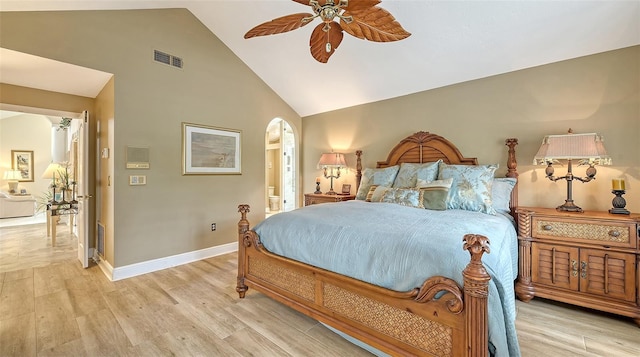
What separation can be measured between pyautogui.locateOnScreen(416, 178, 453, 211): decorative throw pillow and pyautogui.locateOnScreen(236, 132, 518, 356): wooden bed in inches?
46.0

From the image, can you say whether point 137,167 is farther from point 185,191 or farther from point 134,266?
point 134,266

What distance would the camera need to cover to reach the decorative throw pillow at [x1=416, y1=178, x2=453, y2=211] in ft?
8.93

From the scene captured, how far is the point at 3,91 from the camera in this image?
3.08 metres

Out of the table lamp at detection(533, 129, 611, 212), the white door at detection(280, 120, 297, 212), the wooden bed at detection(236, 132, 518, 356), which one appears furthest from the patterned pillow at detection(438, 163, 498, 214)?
the white door at detection(280, 120, 297, 212)

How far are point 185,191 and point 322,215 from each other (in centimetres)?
228

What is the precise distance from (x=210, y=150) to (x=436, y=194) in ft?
10.2

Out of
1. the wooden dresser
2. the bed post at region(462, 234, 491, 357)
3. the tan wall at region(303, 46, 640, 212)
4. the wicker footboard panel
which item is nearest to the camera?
the bed post at region(462, 234, 491, 357)

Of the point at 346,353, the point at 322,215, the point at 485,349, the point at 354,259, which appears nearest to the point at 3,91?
the point at 322,215

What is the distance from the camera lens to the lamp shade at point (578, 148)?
2406mm

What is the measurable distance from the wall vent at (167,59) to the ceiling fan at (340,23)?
1.94 meters

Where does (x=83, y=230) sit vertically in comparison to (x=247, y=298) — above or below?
above

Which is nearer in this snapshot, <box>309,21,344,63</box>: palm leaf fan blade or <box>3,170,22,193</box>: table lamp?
<box>309,21,344,63</box>: palm leaf fan blade

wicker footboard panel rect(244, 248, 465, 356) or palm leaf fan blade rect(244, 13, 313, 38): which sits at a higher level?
palm leaf fan blade rect(244, 13, 313, 38)

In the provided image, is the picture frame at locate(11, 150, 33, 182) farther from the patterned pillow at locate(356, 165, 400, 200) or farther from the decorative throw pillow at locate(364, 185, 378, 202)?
the decorative throw pillow at locate(364, 185, 378, 202)
